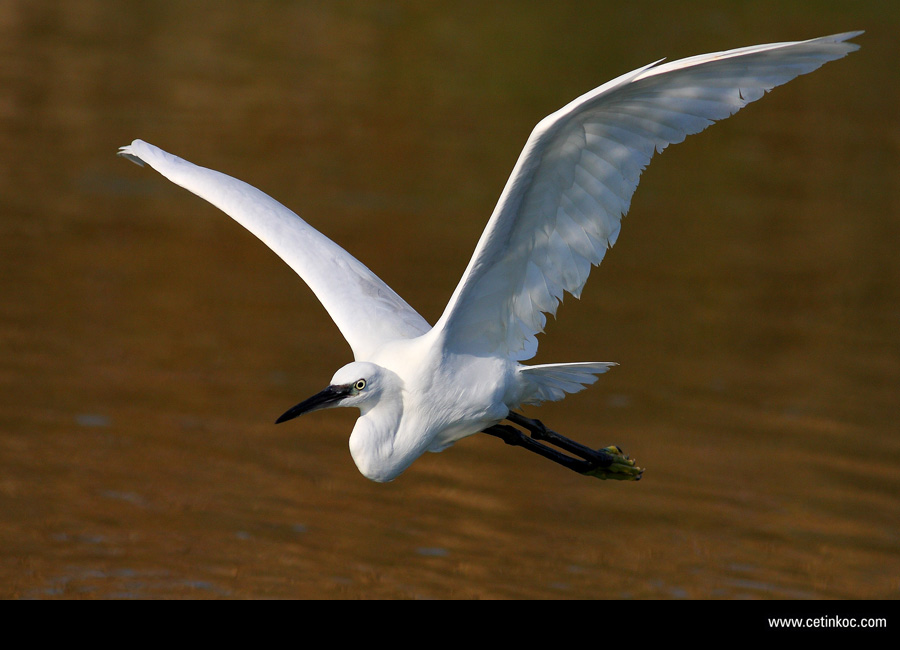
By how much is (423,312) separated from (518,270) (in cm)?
720

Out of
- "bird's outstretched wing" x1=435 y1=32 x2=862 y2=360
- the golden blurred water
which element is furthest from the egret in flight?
the golden blurred water

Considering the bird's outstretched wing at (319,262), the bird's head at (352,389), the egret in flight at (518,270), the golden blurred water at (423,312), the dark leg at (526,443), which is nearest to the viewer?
the egret in flight at (518,270)

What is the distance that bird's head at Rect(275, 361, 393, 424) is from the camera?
21.9 ft

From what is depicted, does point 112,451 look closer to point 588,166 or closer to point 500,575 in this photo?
point 500,575

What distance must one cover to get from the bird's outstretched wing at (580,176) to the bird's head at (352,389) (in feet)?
1.42

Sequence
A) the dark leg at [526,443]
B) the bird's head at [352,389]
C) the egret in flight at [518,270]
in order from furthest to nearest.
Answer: the dark leg at [526,443] < the bird's head at [352,389] < the egret in flight at [518,270]

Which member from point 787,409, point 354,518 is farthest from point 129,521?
point 787,409

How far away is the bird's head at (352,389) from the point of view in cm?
667

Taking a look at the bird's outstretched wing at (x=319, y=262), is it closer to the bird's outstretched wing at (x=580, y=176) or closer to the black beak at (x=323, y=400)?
the black beak at (x=323, y=400)

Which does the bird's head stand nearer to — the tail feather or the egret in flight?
the egret in flight

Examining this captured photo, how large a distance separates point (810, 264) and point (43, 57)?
1358 cm

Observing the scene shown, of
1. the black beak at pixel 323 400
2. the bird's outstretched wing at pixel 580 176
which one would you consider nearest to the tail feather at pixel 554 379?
the bird's outstretched wing at pixel 580 176

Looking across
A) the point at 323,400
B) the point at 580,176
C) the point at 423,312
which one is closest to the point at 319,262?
the point at 323,400

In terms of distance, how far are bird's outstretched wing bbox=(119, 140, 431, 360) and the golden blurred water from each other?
10.5 feet
